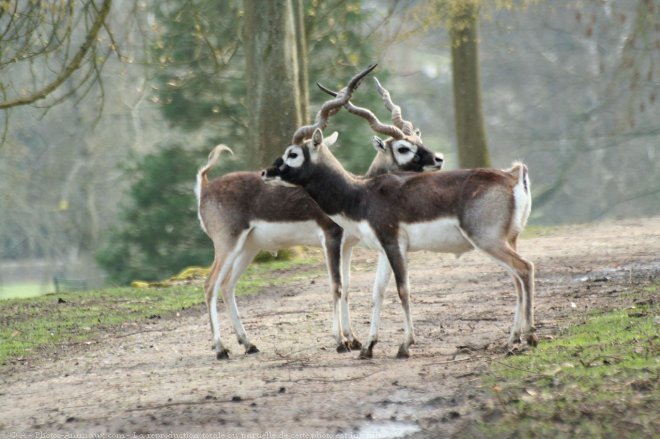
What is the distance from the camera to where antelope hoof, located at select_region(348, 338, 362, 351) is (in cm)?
1002

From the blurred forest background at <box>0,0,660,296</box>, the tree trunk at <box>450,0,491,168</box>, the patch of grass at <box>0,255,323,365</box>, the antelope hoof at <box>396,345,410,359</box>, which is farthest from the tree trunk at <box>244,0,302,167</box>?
the antelope hoof at <box>396,345,410,359</box>

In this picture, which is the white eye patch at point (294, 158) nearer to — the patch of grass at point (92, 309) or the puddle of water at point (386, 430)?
the patch of grass at point (92, 309)

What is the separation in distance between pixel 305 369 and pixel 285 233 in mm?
1819

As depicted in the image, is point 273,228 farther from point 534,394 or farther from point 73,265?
point 73,265

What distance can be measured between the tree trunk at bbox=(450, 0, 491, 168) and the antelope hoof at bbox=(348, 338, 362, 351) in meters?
13.7

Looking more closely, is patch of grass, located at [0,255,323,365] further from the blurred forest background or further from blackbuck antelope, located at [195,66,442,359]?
the blurred forest background

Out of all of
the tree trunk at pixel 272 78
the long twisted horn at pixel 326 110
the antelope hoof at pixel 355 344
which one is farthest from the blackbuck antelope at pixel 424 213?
the tree trunk at pixel 272 78

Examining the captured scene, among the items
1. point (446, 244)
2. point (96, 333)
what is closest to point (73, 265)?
point (96, 333)

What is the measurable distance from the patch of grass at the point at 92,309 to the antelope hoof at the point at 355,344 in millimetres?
3330

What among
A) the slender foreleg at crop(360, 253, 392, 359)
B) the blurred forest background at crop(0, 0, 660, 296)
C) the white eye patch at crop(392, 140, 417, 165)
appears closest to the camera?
the slender foreleg at crop(360, 253, 392, 359)

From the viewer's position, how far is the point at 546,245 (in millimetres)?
18438

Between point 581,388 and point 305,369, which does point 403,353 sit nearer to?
point 305,369

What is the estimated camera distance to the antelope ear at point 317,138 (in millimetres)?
10000

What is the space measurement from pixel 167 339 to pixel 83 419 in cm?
398
